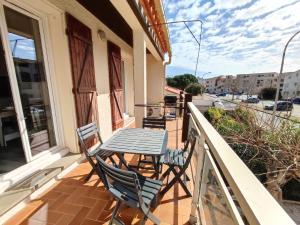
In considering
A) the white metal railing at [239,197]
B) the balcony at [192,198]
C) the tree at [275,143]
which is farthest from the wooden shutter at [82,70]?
the tree at [275,143]

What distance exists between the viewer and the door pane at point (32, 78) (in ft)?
6.88

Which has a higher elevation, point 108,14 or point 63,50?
point 108,14

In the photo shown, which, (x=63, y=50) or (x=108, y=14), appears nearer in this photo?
(x=63, y=50)

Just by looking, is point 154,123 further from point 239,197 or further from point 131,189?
point 239,197

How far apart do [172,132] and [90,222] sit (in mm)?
3414

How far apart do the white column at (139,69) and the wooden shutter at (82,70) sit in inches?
33.1

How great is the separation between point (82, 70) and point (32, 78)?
75 centimetres

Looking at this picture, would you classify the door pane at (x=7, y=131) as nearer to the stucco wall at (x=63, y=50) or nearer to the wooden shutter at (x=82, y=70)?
the stucco wall at (x=63, y=50)

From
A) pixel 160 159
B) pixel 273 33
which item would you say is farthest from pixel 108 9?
pixel 273 33

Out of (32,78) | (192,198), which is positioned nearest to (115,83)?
(32,78)

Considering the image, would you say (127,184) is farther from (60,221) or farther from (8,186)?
(8,186)

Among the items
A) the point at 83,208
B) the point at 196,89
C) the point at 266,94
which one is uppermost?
the point at 266,94

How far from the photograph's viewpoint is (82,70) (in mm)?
2840

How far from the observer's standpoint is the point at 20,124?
6.79 feet
